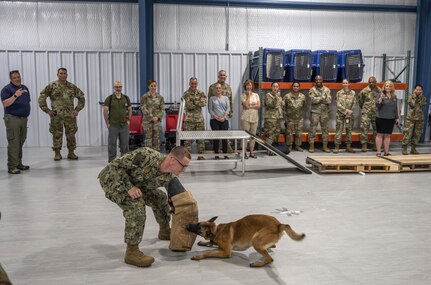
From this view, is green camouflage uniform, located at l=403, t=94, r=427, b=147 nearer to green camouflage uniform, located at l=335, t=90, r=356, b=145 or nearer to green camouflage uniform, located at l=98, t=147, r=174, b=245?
green camouflage uniform, located at l=335, t=90, r=356, b=145

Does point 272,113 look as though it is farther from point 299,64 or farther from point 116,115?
point 116,115

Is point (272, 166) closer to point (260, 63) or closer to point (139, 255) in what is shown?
point (260, 63)

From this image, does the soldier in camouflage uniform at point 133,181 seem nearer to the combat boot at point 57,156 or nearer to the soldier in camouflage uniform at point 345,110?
the combat boot at point 57,156

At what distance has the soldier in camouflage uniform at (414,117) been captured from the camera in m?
9.06

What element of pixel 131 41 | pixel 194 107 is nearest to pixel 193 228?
pixel 194 107

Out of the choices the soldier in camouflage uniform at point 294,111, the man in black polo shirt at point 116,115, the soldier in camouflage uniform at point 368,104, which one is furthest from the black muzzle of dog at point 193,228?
the soldier in camouflage uniform at point 368,104

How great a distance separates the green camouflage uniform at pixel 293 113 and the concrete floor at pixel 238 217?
242cm

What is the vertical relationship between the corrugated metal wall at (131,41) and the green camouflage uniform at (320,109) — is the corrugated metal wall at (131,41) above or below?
above

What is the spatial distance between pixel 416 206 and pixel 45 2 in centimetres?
945

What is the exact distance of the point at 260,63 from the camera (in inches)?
380

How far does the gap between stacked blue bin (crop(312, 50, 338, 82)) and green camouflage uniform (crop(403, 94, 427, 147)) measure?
1958 millimetres

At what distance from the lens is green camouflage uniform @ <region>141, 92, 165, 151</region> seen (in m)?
8.57

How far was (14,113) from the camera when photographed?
7086mm

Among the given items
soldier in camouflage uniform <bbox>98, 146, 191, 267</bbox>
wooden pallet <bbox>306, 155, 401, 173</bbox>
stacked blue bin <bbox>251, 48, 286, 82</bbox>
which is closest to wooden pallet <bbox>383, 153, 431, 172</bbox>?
wooden pallet <bbox>306, 155, 401, 173</bbox>
